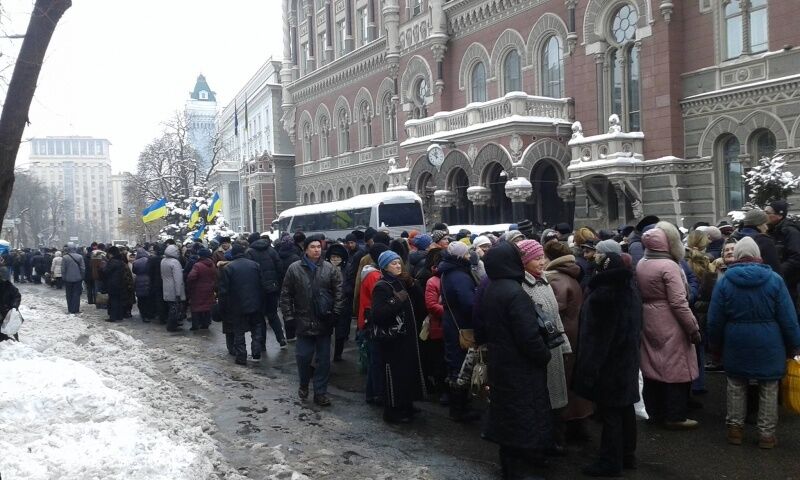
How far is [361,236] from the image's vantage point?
13250 millimetres

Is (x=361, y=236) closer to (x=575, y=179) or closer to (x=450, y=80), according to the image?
(x=575, y=179)

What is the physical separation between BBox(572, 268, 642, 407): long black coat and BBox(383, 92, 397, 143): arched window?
31.1m

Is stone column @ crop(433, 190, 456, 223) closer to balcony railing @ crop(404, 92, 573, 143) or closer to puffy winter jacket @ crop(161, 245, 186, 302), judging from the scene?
balcony railing @ crop(404, 92, 573, 143)

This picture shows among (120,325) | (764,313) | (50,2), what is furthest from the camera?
(120,325)

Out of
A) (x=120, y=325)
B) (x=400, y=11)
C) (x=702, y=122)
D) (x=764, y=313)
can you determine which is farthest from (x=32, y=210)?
(x=764, y=313)

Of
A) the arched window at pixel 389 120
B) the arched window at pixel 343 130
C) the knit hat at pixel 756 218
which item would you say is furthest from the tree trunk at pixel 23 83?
the arched window at pixel 343 130

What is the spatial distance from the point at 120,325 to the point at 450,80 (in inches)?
750

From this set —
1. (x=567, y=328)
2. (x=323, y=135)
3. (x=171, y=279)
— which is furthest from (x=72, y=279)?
(x=323, y=135)

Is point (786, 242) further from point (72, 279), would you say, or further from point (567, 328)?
point (72, 279)

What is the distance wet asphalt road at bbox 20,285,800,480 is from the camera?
598 cm

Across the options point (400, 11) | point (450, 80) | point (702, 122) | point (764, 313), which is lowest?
point (764, 313)

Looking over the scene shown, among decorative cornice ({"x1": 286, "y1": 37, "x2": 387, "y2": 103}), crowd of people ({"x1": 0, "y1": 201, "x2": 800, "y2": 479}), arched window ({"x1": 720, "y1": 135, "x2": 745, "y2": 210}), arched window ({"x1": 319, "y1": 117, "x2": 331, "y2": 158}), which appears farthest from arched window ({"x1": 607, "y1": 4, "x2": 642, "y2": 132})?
arched window ({"x1": 319, "y1": 117, "x2": 331, "y2": 158})

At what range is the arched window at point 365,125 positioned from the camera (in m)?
38.7

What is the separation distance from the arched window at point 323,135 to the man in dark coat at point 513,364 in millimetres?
38826
